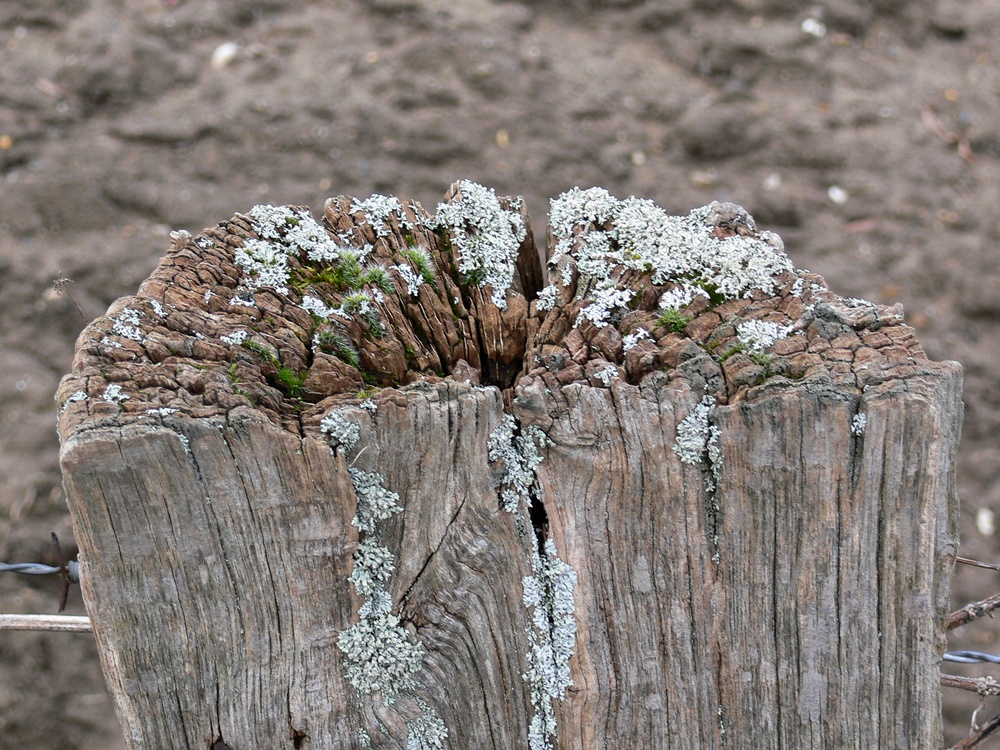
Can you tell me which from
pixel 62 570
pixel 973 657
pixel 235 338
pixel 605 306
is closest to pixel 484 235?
pixel 605 306

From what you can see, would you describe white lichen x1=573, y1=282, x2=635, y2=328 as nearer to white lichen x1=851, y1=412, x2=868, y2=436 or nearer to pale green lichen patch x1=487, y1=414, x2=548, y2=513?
pale green lichen patch x1=487, y1=414, x2=548, y2=513

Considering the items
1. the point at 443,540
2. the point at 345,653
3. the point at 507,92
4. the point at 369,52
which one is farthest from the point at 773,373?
the point at 369,52

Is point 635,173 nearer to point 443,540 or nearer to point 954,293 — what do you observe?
point 954,293

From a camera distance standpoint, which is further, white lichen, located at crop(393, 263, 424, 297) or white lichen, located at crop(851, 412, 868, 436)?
white lichen, located at crop(393, 263, 424, 297)

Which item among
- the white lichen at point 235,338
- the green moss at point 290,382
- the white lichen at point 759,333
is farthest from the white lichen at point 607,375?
the white lichen at point 235,338

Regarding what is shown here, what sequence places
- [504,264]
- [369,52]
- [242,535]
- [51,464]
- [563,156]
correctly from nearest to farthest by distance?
[242,535] < [504,264] < [51,464] < [563,156] < [369,52]

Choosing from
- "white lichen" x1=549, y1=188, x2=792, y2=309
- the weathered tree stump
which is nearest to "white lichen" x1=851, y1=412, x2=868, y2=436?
the weathered tree stump
